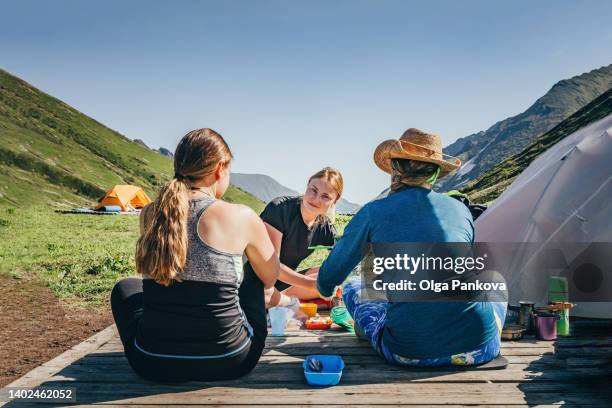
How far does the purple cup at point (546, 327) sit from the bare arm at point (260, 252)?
8.50 ft

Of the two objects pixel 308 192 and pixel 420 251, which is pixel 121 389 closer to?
pixel 420 251

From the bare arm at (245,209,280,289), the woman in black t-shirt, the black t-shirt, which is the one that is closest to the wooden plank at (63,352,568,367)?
the bare arm at (245,209,280,289)

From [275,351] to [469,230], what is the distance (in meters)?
1.96

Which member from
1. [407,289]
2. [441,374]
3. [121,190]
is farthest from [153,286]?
[121,190]

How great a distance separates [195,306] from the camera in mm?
3746

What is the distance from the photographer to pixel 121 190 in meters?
36.0

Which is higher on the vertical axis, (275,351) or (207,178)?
(207,178)

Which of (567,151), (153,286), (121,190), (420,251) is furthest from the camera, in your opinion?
(121,190)

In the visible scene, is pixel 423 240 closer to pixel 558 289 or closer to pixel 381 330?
pixel 381 330

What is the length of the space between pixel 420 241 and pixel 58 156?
80373 millimetres

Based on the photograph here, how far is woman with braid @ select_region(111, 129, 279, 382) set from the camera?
364 cm

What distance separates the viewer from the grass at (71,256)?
1070cm

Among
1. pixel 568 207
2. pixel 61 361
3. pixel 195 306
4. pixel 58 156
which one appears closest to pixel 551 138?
pixel 58 156

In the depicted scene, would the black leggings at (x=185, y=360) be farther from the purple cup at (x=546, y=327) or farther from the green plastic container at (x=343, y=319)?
the purple cup at (x=546, y=327)
